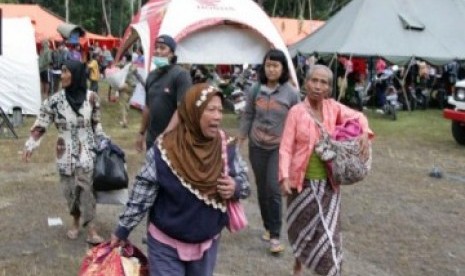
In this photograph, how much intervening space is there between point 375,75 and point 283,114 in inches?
619

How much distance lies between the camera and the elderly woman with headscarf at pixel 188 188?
3.20m

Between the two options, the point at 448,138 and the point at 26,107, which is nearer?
the point at 448,138

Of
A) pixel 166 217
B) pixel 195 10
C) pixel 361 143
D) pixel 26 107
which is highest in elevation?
pixel 195 10

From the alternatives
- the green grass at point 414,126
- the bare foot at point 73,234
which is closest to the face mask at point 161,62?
the bare foot at point 73,234

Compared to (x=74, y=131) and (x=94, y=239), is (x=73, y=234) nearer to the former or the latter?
(x=94, y=239)

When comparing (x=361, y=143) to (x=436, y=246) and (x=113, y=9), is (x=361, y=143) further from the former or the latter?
(x=113, y=9)

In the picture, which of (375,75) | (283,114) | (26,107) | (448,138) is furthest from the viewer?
(375,75)

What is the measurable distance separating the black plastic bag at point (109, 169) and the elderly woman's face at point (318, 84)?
6.58 feet

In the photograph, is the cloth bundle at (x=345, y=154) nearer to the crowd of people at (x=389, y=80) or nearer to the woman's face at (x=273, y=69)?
the woman's face at (x=273, y=69)

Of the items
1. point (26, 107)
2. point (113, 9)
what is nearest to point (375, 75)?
point (26, 107)

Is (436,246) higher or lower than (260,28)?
lower

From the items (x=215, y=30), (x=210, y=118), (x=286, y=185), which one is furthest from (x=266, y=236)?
(x=215, y=30)

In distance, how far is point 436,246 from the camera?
20.4 ft

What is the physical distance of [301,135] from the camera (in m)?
4.37
